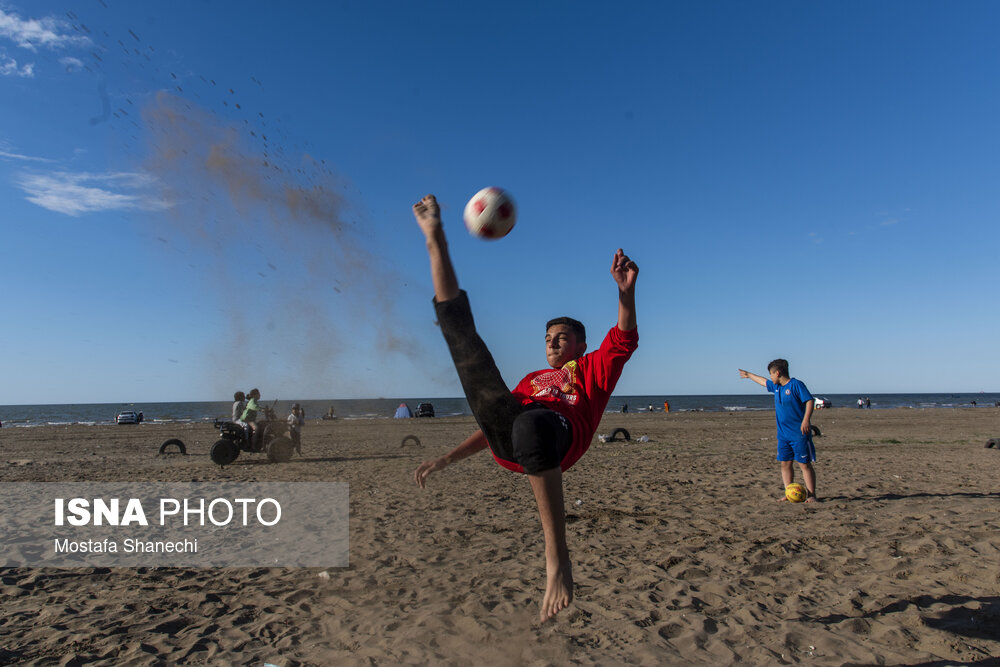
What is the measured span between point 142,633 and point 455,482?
7180 mm

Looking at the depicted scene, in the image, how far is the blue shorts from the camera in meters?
8.87

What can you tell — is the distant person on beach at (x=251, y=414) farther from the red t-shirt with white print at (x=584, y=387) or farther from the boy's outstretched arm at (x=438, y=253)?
the boy's outstretched arm at (x=438, y=253)

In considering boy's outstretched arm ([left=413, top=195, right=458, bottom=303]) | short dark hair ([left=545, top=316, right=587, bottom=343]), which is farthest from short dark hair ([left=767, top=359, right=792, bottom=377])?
boy's outstretched arm ([left=413, top=195, right=458, bottom=303])

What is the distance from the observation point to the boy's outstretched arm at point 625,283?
3475 millimetres

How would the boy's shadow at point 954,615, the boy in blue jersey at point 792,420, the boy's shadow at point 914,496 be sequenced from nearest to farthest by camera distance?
the boy's shadow at point 954,615, the boy in blue jersey at point 792,420, the boy's shadow at point 914,496

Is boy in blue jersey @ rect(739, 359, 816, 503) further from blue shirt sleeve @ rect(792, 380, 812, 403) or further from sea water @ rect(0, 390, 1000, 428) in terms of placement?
sea water @ rect(0, 390, 1000, 428)

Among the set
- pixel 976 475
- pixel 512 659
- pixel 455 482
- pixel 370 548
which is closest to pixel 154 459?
pixel 455 482

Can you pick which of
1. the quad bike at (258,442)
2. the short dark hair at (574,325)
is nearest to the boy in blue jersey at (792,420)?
the short dark hair at (574,325)

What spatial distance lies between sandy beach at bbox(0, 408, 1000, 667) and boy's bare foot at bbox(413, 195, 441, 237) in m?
3.05

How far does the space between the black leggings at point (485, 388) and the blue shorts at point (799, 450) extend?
286 inches

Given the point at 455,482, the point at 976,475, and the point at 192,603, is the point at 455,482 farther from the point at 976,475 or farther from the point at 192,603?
the point at 976,475

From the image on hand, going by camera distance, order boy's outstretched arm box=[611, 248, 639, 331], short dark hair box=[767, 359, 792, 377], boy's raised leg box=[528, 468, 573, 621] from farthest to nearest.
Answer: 1. short dark hair box=[767, 359, 792, 377]
2. boy's outstretched arm box=[611, 248, 639, 331]
3. boy's raised leg box=[528, 468, 573, 621]

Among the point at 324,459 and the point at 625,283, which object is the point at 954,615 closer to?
the point at 625,283

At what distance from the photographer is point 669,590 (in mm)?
5348
